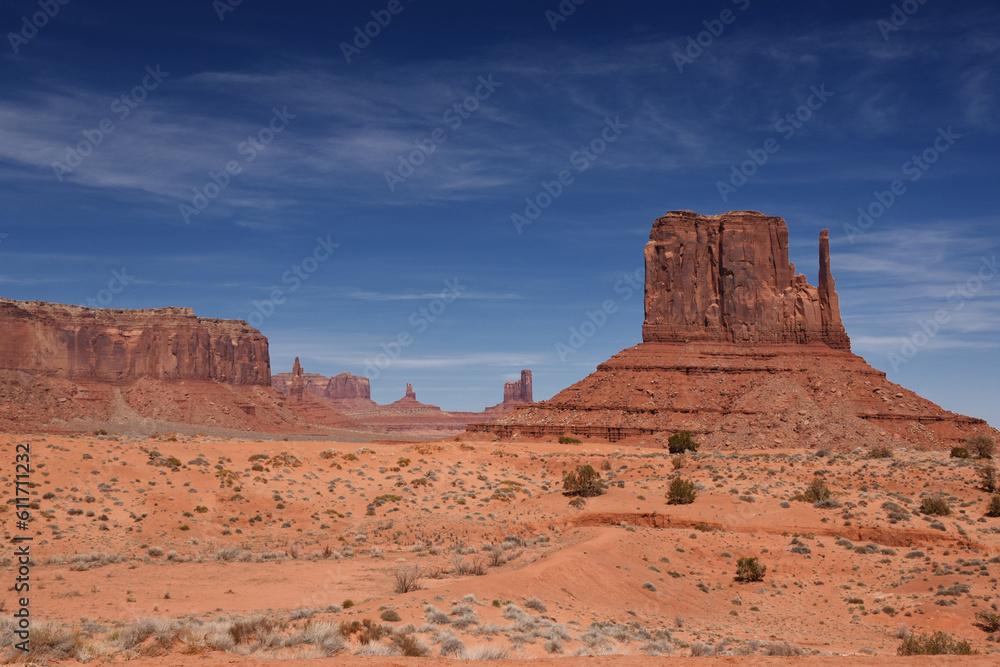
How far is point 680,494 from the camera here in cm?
3328

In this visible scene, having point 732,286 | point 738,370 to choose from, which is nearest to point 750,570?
point 738,370

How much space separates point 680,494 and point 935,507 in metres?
10.1

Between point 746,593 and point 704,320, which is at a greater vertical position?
point 704,320

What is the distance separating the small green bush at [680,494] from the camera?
33188 millimetres

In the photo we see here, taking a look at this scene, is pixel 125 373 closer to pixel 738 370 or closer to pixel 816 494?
pixel 738 370

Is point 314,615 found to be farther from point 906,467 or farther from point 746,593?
point 906,467

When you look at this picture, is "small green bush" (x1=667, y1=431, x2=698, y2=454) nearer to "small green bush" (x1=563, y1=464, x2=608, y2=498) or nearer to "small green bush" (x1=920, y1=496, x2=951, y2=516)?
"small green bush" (x1=563, y1=464, x2=608, y2=498)

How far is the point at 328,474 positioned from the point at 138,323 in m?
126

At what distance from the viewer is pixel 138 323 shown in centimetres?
15100

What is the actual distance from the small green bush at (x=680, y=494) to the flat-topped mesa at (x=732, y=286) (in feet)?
193

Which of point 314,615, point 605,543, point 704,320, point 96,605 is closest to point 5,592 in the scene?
point 96,605

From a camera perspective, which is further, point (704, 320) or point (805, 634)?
point (704, 320)

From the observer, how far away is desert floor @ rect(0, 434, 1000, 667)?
14.6m

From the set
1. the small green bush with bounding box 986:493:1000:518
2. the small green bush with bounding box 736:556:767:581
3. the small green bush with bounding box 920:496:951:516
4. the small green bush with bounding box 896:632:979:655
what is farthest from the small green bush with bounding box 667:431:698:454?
the small green bush with bounding box 896:632:979:655
